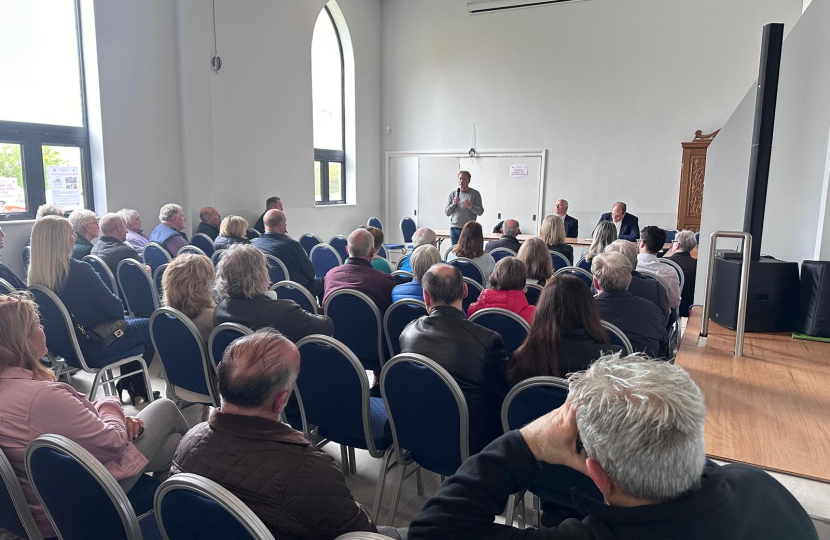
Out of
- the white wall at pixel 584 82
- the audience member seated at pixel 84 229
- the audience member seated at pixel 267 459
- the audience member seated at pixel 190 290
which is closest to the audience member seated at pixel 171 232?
the audience member seated at pixel 84 229

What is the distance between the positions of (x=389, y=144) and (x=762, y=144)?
8.58 metres

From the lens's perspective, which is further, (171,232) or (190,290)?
(171,232)

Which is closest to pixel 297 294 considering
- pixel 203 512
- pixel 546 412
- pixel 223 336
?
pixel 223 336

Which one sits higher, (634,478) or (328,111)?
(328,111)

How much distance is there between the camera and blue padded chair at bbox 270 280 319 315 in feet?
11.2

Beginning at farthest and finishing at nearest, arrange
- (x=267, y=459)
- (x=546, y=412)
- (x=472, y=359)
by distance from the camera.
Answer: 1. (x=472, y=359)
2. (x=546, y=412)
3. (x=267, y=459)

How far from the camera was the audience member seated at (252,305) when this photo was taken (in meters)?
2.57

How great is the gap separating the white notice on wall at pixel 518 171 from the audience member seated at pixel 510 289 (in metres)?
7.24

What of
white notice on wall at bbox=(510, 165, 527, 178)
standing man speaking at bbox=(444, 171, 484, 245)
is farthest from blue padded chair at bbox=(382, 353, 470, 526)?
white notice on wall at bbox=(510, 165, 527, 178)

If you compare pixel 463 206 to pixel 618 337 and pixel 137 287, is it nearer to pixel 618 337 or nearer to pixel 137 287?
pixel 137 287

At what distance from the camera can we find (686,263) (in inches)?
192

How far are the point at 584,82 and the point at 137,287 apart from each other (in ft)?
26.2

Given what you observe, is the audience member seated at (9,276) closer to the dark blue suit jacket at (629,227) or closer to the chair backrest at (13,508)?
the chair backrest at (13,508)

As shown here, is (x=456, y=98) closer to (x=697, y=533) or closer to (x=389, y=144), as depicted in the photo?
(x=389, y=144)
